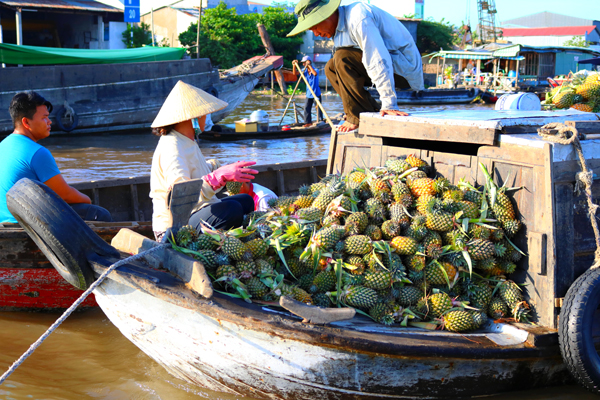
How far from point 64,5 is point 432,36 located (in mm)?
31823

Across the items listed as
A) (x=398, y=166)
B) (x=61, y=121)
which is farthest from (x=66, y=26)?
(x=398, y=166)

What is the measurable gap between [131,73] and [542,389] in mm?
13801

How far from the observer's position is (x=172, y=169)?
329cm

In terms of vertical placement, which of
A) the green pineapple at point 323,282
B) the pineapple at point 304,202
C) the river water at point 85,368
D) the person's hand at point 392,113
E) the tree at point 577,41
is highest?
the tree at point 577,41

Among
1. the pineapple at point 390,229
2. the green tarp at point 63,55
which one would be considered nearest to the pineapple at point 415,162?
the pineapple at point 390,229

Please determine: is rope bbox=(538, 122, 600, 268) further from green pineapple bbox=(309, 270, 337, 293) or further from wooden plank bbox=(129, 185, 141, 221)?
wooden plank bbox=(129, 185, 141, 221)

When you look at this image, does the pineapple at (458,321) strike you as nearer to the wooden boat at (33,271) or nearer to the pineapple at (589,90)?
the wooden boat at (33,271)

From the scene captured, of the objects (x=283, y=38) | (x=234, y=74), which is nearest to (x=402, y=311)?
(x=234, y=74)

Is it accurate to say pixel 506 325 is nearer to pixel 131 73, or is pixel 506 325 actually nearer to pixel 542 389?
pixel 542 389

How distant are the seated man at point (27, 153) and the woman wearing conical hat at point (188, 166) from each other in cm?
96

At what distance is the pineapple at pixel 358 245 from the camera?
9.35 feet

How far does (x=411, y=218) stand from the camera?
9.99ft

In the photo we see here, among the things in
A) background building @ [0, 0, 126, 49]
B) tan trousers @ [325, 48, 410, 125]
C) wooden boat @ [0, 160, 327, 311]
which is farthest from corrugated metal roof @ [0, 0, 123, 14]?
tan trousers @ [325, 48, 410, 125]

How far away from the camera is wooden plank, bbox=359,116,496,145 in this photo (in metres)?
3.09
